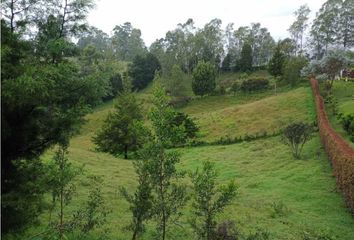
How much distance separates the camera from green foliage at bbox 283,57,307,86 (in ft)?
196

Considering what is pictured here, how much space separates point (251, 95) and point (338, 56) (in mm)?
19173

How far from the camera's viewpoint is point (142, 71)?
87438mm

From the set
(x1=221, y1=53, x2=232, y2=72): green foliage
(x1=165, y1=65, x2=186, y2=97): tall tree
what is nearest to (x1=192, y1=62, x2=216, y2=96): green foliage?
(x1=165, y1=65, x2=186, y2=97): tall tree

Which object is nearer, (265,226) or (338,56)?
(265,226)

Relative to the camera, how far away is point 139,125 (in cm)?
1045

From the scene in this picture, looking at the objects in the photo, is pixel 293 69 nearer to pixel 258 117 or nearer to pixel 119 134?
pixel 258 117

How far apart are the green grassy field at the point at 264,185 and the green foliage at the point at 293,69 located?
42.7 feet

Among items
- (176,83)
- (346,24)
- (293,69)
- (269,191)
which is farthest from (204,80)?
(269,191)

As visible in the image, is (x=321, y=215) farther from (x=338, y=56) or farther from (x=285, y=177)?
(x=338, y=56)

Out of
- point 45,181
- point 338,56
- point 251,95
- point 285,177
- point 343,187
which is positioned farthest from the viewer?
point 251,95

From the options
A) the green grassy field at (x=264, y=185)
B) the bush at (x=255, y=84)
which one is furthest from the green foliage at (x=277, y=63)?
the green grassy field at (x=264, y=185)

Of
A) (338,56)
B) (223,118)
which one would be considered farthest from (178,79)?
(338,56)

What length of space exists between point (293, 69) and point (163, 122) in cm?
5375

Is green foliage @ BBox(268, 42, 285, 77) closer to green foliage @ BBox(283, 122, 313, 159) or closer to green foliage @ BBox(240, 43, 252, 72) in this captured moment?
green foliage @ BBox(240, 43, 252, 72)
